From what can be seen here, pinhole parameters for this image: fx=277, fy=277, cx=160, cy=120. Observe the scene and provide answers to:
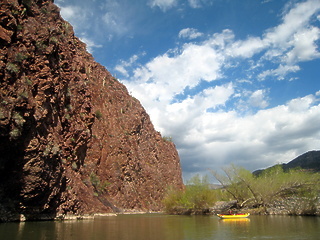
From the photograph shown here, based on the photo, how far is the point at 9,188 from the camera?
104ft

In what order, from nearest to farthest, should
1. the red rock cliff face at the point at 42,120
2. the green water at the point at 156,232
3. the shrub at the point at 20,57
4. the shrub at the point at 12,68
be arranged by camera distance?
the green water at the point at 156,232 < the shrub at the point at 12,68 < the red rock cliff face at the point at 42,120 < the shrub at the point at 20,57

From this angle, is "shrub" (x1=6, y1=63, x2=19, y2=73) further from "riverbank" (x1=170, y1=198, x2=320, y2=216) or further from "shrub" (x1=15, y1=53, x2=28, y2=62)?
"riverbank" (x1=170, y1=198, x2=320, y2=216)

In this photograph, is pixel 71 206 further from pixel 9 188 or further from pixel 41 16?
pixel 41 16

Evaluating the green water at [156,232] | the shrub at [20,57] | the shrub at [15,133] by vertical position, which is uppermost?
the shrub at [20,57]

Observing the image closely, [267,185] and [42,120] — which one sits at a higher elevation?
[42,120]

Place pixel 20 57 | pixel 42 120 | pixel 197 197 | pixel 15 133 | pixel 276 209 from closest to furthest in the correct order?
1. pixel 15 133
2. pixel 20 57
3. pixel 42 120
4. pixel 276 209
5. pixel 197 197

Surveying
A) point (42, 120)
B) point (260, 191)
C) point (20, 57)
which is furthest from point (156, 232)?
point (260, 191)

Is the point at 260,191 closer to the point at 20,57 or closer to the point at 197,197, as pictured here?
the point at 197,197

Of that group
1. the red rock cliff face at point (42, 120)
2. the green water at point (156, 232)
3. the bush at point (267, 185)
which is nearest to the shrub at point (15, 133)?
the red rock cliff face at point (42, 120)

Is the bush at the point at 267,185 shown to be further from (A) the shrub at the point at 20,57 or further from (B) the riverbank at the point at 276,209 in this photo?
(A) the shrub at the point at 20,57

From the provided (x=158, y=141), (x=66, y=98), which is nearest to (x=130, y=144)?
(x=158, y=141)

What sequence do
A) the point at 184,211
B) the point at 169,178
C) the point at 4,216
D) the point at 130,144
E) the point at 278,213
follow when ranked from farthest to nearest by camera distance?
1. the point at 169,178
2. the point at 130,144
3. the point at 184,211
4. the point at 278,213
5. the point at 4,216

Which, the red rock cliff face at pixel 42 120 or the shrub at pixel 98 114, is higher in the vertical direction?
the shrub at pixel 98 114

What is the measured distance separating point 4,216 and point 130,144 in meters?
62.0
